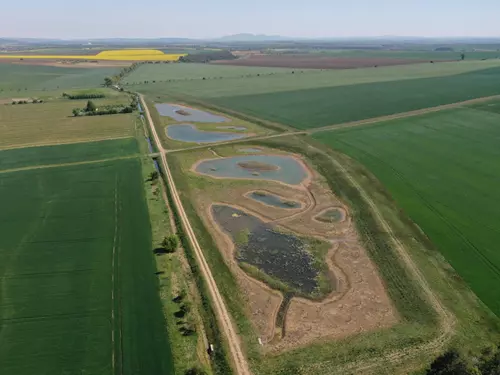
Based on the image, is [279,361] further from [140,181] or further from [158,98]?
A: [158,98]

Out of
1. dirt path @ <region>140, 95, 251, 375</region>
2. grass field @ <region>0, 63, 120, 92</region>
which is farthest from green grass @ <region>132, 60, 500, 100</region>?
dirt path @ <region>140, 95, 251, 375</region>

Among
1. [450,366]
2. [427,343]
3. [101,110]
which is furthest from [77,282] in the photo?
[101,110]

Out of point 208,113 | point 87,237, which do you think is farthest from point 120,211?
point 208,113

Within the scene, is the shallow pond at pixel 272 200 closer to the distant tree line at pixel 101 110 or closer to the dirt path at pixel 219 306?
the dirt path at pixel 219 306

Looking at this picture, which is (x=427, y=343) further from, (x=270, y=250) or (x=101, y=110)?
(x=101, y=110)

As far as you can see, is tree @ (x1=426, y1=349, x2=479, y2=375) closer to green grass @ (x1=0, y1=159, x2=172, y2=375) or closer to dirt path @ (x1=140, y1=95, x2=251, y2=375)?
dirt path @ (x1=140, y1=95, x2=251, y2=375)

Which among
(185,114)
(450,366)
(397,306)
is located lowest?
(185,114)

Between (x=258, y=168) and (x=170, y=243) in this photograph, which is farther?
(x=258, y=168)
